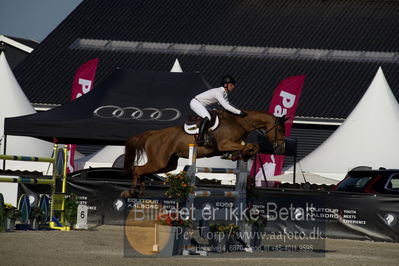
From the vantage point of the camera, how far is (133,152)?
59.5 ft

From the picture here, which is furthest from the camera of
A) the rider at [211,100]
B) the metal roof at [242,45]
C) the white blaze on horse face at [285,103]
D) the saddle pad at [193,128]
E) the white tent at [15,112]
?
the metal roof at [242,45]

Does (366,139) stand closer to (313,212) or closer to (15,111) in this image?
(313,212)

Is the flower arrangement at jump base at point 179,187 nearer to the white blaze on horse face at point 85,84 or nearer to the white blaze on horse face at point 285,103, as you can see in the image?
the white blaze on horse face at point 285,103

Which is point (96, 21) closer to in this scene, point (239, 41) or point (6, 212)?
point (239, 41)

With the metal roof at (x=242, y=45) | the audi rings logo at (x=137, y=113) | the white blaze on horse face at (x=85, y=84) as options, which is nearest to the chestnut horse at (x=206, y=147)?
the audi rings logo at (x=137, y=113)

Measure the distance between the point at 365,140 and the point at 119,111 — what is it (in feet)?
28.6

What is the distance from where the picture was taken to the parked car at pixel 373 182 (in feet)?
65.9

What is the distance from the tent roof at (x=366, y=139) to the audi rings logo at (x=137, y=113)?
6.91m

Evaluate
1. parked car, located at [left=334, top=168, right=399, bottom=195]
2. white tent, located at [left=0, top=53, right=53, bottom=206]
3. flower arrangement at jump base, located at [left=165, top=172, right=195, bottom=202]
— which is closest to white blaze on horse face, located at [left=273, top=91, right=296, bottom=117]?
parked car, located at [left=334, top=168, right=399, bottom=195]

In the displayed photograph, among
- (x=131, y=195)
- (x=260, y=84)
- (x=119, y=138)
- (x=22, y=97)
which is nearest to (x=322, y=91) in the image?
(x=260, y=84)

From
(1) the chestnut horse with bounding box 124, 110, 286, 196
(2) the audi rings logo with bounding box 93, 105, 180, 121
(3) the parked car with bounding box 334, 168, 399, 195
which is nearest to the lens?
(1) the chestnut horse with bounding box 124, 110, 286, 196

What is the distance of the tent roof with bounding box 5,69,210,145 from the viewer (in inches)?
850

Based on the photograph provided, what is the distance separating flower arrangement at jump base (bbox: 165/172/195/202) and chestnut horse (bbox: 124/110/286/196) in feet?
7.22

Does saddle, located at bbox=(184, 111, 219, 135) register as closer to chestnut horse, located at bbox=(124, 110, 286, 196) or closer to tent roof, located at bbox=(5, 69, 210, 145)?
chestnut horse, located at bbox=(124, 110, 286, 196)
